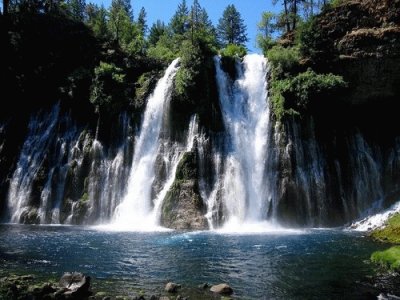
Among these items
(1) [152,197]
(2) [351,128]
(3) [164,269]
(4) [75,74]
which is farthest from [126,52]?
(3) [164,269]

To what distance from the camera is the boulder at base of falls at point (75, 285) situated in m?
14.8

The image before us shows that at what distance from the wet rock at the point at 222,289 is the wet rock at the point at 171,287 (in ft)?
4.05

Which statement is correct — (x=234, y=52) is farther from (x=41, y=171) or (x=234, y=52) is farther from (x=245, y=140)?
(x=41, y=171)

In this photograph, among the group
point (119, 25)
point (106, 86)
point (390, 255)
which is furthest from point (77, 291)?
point (119, 25)

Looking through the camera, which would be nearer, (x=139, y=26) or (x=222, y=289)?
(x=222, y=289)

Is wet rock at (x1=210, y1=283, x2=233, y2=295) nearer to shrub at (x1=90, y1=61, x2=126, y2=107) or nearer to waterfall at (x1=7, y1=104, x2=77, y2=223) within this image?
waterfall at (x1=7, y1=104, x2=77, y2=223)

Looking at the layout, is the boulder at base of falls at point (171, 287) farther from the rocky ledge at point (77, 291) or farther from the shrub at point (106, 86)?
the shrub at point (106, 86)

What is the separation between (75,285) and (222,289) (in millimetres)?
4998

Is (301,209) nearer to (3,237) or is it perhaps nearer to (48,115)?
(3,237)

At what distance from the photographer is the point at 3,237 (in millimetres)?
28984

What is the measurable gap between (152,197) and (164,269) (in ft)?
67.4

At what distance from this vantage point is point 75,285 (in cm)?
1517

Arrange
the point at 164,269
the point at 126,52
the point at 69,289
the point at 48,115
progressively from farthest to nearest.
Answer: the point at 126,52, the point at 48,115, the point at 164,269, the point at 69,289

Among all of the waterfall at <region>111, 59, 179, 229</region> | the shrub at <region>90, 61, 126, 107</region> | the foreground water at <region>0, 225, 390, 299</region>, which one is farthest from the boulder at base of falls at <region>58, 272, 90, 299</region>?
the shrub at <region>90, 61, 126, 107</region>
